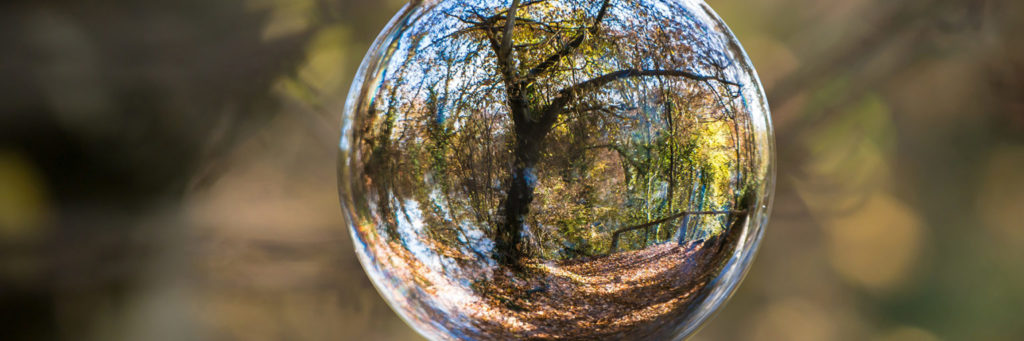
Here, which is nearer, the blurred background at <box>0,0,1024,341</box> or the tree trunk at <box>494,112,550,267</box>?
the tree trunk at <box>494,112,550,267</box>

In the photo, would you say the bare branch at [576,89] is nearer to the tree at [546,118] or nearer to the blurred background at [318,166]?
the tree at [546,118]

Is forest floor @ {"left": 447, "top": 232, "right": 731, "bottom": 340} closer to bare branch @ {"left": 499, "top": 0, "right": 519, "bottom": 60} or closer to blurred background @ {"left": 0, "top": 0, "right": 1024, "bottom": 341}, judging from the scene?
bare branch @ {"left": 499, "top": 0, "right": 519, "bottom": 60}

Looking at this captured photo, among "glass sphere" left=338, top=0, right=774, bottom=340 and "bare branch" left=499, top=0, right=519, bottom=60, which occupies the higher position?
"bare branch" left=499, top=0, right=519, bottom=60

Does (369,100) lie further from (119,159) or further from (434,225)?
(119,159)

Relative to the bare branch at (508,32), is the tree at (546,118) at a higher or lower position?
lower

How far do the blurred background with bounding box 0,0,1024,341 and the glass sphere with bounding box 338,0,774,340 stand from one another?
2.50 ft

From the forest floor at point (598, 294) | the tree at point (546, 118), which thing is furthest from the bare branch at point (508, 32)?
the forest floor at point (598, 294)

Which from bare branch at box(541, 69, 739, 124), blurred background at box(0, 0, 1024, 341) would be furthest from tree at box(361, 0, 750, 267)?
blurred background at box(0, 0, 1024, 341)

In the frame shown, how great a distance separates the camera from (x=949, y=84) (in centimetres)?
115

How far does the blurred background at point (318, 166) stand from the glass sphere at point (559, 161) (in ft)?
2.50

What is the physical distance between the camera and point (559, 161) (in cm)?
37

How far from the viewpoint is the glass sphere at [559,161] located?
14.7 inches

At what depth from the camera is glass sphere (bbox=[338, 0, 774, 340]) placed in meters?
0.37

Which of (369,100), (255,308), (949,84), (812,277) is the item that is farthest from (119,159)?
(949,84)
